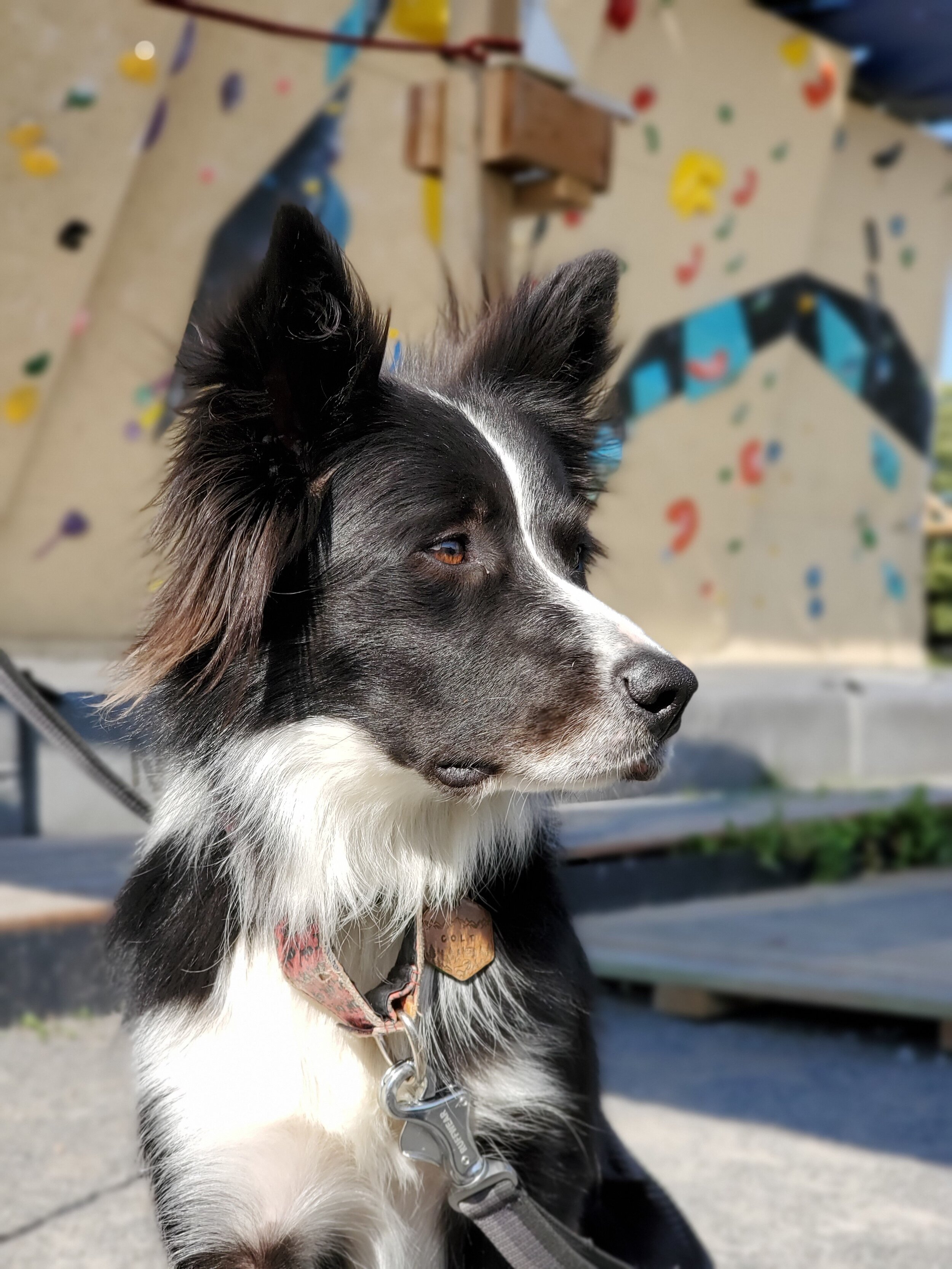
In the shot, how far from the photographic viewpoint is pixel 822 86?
30.4 feet

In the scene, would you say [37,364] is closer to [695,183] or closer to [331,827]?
[331,827]

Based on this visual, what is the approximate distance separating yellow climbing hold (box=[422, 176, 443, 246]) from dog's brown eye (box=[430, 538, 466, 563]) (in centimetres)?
388

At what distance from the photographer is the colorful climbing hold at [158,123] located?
604 centimetres

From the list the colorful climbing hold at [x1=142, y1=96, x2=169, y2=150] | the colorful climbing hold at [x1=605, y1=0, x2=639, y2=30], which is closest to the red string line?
the colorful climbing hold at [x1=142, y1=96, x2=169, y2=150]

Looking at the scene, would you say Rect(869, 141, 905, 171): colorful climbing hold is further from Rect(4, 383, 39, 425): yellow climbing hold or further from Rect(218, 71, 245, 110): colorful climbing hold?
Rect(4, 383, 39, 425): yellow climbing hold

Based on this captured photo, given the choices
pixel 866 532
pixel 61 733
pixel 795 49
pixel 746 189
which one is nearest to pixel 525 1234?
pixel 61 733

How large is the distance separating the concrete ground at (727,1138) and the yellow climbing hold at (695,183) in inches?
229

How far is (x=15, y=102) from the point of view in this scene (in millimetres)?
5375

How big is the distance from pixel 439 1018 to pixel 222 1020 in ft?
1.12

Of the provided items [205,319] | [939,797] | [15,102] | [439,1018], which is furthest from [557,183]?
[939,797]

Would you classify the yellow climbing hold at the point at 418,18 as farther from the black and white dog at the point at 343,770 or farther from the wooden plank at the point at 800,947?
the black and white dog at the point at 343,770

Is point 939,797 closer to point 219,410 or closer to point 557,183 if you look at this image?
point 557,183

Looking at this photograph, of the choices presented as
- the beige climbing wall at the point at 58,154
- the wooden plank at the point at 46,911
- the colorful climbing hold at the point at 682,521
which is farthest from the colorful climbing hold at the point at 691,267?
the wooden plank at the point at 46,911

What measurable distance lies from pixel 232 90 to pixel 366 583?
4993 mm
